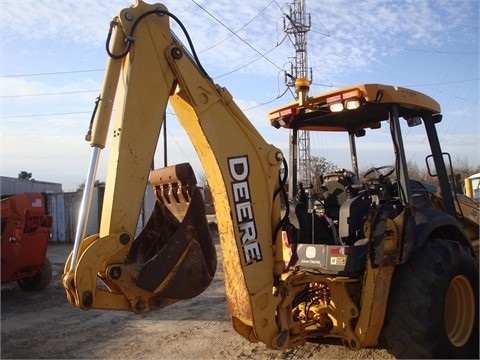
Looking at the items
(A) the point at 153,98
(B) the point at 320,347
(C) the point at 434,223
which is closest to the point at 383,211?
(C) the point at 434,223

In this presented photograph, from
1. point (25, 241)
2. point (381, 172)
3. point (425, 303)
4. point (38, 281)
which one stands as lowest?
point (38, 281)

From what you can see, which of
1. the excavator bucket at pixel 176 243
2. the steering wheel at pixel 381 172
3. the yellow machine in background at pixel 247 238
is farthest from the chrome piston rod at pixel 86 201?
the steering wheel at pixel 381 172

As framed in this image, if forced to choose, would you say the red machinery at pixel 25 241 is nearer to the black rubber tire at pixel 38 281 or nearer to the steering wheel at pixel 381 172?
the black rubber tire at pixel 38 281

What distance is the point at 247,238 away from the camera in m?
3.72

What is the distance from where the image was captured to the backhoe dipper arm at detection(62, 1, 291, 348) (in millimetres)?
3309

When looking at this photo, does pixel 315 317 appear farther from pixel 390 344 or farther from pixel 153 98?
pixel 153 98

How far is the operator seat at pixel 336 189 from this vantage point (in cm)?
483

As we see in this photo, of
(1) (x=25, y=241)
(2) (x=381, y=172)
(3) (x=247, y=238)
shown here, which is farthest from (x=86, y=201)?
(1) (x=25, y=241)

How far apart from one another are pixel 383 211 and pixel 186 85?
199cm

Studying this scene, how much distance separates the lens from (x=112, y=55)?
3.43 meters

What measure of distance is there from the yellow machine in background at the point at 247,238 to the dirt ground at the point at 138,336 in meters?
0.91

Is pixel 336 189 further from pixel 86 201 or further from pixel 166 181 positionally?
pixel 86 201

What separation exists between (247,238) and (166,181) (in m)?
0.84

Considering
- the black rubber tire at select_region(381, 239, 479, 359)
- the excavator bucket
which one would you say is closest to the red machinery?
the excavator bucket
